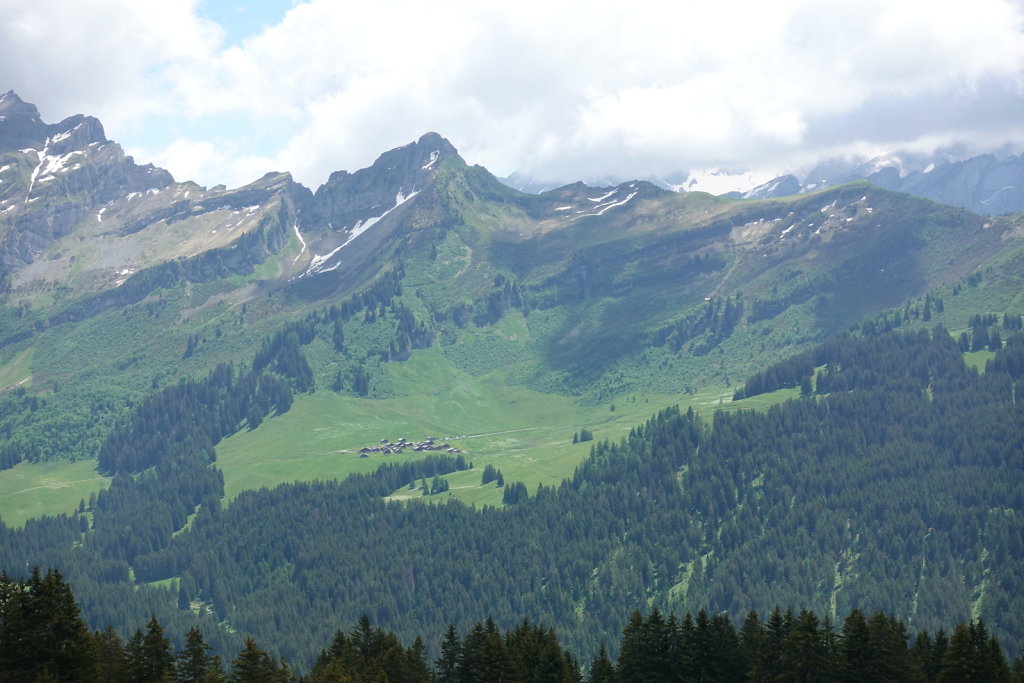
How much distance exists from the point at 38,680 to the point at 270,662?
28121mm

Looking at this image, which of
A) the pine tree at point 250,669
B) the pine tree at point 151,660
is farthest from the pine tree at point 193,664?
the pine tree at point 250,669

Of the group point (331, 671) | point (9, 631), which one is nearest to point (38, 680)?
point (9, 631)

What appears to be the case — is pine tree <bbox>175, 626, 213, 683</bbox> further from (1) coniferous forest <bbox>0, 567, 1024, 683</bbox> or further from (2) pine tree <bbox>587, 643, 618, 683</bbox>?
(2) pine tree <bbox>587, 643, 618, 683</bbox>

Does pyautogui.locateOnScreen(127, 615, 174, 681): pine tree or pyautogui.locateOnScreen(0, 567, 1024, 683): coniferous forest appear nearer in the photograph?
pyautogui.locateOnScreen(0, 567, 1024, 683): coniferous forest

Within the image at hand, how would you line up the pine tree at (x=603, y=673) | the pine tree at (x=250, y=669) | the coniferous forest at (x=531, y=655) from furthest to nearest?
the pine tree at (x=603, y=673)
the pine tree at (x=250, y=669)
the coniferous forest at (x=531, y=655)

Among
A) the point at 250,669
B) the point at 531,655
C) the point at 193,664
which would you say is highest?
the point at 250,669

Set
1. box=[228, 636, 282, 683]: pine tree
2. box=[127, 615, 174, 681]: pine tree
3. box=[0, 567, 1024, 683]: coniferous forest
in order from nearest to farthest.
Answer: box=[0, 567, 1024, 683]: coniferous forest
box=[228, 636, 282, 683]: pine tree
box=[127, 615, 174, 681]: pine tree

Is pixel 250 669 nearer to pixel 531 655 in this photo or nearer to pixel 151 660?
pixel 151 660

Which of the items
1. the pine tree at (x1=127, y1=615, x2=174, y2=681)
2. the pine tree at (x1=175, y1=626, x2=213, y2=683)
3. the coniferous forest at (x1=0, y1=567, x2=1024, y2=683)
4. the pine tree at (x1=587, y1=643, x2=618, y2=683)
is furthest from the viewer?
the pine tree at (x1=587, y1=643, x2=618, y2=683)

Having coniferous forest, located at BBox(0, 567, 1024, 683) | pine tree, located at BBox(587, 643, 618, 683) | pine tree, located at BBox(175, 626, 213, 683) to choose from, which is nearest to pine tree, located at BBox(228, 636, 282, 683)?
coniferous forest, located at BBox(0, 567, 1024, 683)

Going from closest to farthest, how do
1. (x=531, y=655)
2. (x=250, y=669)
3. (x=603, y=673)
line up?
1. (x=250, y=669)
2. (x=531, y=655)
3. (x=603, y=673)

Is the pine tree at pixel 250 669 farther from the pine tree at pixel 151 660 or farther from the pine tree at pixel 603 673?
the pine tree at pixel 603 673

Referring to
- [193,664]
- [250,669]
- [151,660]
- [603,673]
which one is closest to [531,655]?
[603,673]

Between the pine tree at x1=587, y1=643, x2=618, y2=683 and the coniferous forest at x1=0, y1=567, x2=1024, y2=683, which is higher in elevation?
the coniferous forest at x1=0, y1=567, x2=1024, y2=683
